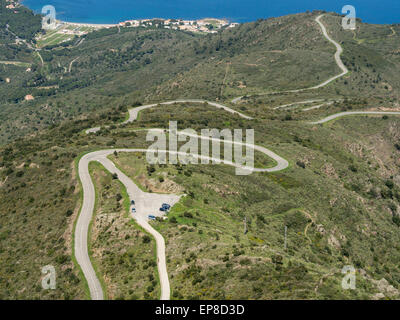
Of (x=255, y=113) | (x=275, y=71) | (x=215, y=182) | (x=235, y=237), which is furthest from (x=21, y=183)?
(x=275, y=71)

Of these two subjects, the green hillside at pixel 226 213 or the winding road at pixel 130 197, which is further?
the winding road at pixel 130 197

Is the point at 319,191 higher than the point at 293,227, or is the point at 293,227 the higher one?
the point at 319,191

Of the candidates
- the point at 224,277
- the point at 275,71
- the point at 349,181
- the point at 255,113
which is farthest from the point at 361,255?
the point at 275,71

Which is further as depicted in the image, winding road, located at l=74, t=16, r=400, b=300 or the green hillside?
winding road, located at l=74, t=16, r=400, b=300

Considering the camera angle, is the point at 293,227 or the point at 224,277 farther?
the point at 293,227

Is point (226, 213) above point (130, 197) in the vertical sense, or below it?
below

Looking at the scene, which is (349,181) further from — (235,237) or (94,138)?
(94,138)

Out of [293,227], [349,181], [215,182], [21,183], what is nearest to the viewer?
[293,227]
